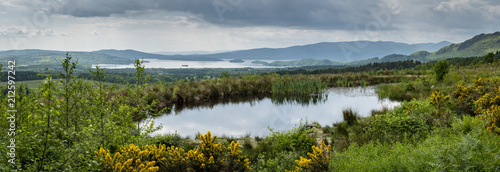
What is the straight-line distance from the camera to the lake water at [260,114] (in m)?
10.1

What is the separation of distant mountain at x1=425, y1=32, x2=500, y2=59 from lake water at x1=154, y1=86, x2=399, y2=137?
173 meters

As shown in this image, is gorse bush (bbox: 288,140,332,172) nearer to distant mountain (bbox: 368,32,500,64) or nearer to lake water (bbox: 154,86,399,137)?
lake water (bbox: 154,86,399,137)

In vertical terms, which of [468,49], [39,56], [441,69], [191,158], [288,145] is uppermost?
[468,49]

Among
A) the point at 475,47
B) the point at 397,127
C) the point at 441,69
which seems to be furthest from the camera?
the point at 475,47

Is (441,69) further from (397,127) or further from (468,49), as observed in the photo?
(468,49)

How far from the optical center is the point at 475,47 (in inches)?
6560

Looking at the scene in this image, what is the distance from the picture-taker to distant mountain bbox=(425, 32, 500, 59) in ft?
506

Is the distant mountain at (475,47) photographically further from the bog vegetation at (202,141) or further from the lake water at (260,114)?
the bog vegetation at (202,141)

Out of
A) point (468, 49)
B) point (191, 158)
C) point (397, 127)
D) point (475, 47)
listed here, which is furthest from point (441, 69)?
point (475, 47)

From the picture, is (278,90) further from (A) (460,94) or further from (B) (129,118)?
(B) (129,118)

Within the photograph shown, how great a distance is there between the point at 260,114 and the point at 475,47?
662 ft

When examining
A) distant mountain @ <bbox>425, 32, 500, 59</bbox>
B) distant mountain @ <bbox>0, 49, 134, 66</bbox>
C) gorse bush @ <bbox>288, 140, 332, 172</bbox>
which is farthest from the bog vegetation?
distant mountain @ <bbox>425, 32, 500, 59</bbox>

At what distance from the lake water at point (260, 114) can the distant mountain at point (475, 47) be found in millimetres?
172773

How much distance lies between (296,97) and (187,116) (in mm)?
7242
